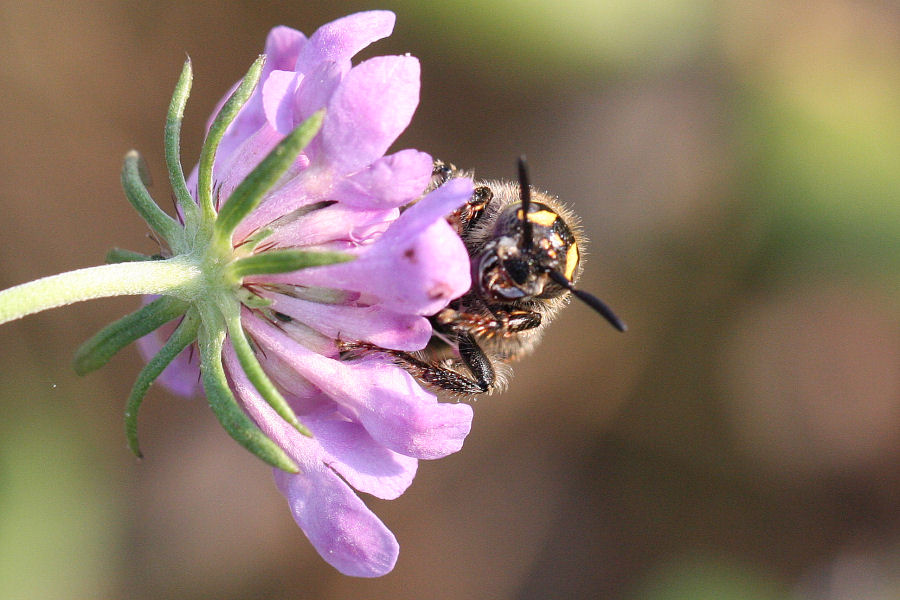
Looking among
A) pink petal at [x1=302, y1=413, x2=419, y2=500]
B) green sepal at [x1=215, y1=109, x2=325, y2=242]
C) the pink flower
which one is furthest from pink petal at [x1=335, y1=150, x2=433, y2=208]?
pink petal at [x1=302, y1=413, x2=419, y2=500]

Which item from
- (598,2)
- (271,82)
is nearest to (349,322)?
(271,82)

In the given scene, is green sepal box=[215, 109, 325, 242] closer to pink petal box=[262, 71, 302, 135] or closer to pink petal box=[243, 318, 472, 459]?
pink petal box=[262, 71, 302, 135]

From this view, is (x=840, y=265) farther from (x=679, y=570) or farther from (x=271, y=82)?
(x=271, y=82)

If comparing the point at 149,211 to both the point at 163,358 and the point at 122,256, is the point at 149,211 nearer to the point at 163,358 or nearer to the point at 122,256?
the point at 122,256

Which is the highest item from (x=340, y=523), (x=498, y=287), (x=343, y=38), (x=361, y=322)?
(x=343, y=38)

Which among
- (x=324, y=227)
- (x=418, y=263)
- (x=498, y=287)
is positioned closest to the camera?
(x=418, y=263)

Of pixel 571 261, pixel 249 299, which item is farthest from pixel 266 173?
pixel 571 261
